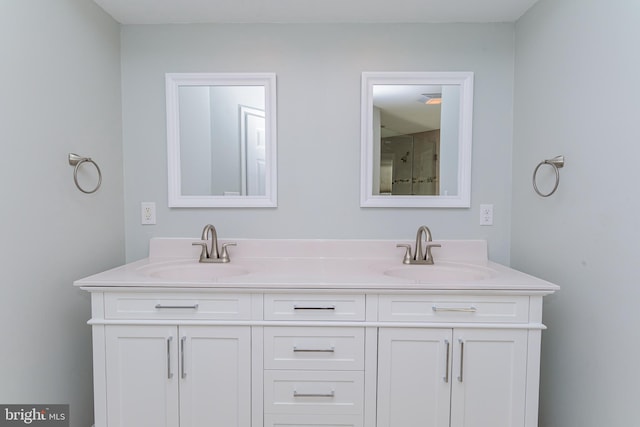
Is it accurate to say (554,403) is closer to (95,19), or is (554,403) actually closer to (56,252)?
(56,252)

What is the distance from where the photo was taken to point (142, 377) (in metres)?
1.35

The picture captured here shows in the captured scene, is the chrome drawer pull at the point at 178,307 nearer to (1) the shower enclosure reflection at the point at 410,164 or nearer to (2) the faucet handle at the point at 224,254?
(2) the faucet handle at the point at 224,254

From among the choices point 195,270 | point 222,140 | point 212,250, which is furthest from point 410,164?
point 195,270

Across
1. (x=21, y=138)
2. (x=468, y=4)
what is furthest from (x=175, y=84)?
(x=468, y=4)

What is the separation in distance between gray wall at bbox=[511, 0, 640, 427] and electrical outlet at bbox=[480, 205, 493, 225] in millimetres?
159

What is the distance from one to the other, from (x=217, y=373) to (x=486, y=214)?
1597 millimetres

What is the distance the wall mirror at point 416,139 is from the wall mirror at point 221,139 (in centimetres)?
54

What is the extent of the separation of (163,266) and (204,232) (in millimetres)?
266

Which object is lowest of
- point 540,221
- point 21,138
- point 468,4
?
point 540,221

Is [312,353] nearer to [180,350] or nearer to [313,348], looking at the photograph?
[313,348]

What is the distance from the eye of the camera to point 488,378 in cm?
132

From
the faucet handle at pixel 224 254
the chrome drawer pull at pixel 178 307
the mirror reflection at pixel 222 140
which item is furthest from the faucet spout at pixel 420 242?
the chrome drawer pull at pixel 178 307

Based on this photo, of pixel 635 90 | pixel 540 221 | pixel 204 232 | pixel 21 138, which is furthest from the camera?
pixel 204 232

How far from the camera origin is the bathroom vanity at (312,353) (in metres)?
1.31
